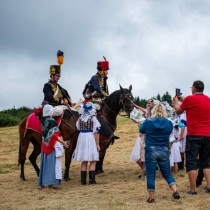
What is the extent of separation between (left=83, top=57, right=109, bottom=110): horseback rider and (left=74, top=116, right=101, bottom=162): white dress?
1.65 metres

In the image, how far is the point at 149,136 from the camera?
7.31 metres

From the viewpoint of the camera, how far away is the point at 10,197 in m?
8.77

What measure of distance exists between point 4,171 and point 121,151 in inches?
194

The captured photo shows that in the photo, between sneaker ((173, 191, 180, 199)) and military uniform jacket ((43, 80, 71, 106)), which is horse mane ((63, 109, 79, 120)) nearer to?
military uniform jacket ((43, 80, 71, 106))

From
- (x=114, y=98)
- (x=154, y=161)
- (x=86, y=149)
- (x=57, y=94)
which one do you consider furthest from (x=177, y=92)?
(x=57, y=94)

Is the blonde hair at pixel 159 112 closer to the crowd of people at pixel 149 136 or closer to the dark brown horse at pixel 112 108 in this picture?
the crowd of people at pixel 149 136

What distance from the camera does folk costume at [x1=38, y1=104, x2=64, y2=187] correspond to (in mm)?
9195

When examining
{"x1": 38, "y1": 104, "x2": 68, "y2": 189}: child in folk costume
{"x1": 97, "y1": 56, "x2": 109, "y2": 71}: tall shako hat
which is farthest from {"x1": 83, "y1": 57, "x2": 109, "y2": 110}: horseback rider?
{"x1": 38, "y1": 104, "x2": 68, "y2": 189}: child in folk costume

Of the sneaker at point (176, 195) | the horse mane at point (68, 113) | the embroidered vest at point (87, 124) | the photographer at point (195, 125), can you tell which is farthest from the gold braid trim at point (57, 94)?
the sneaker at point (176, 195)

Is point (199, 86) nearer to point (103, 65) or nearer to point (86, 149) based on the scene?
point (86, 149)

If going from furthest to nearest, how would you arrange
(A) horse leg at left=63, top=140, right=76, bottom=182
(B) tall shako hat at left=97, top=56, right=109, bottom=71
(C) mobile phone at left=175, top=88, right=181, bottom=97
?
(B) tall shako hat at left=97, top=56, right=109, bottom=71, (A) horse leg at left=63, top=140, right=76, bottom=182, (C) mobile phone at left=175, top=88, right=181, bottom=97

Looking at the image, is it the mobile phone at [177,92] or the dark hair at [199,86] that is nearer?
the dark hair at [199,86]

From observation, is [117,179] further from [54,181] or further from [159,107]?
[159,107]

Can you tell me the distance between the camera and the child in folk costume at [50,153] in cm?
920
